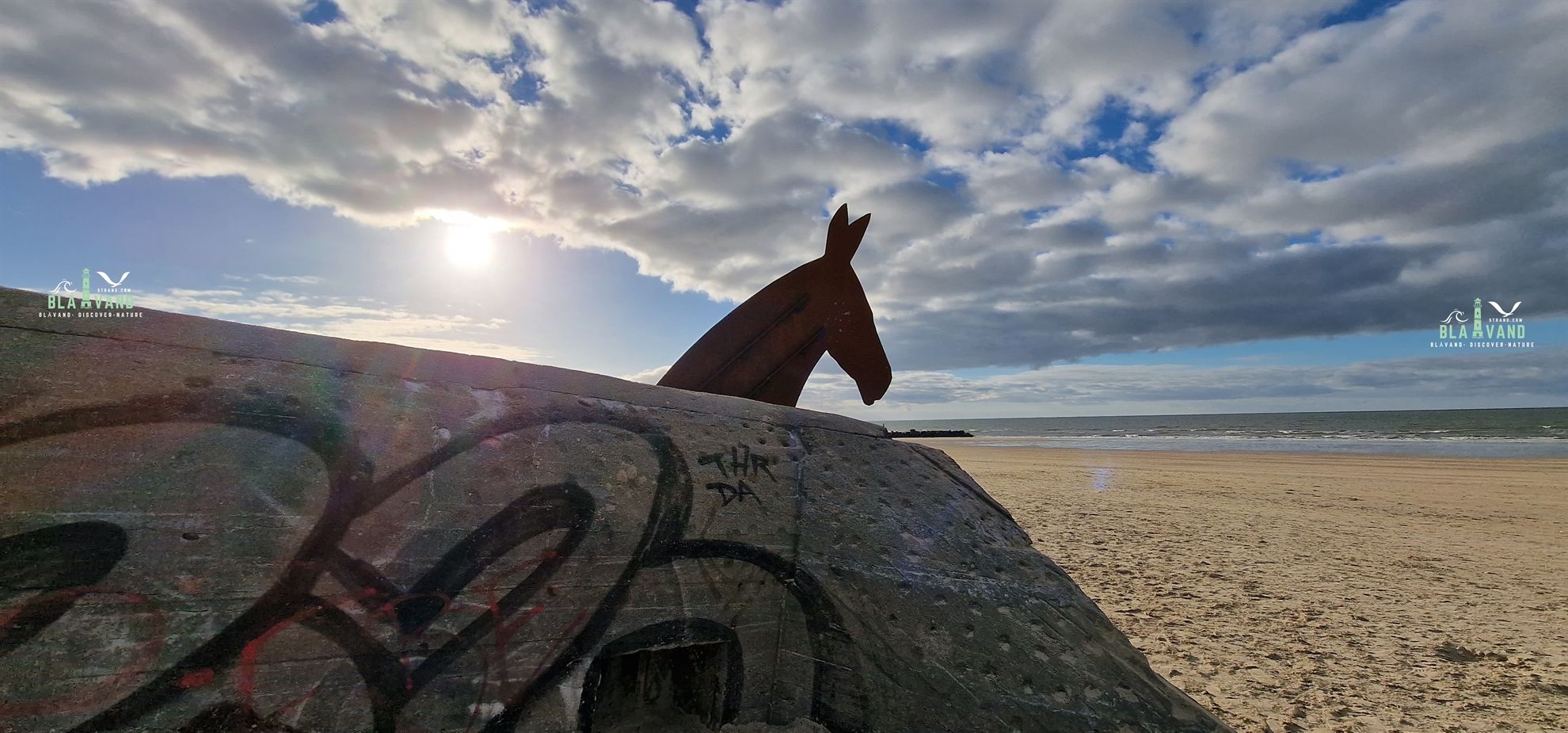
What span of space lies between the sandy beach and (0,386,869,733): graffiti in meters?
3.60

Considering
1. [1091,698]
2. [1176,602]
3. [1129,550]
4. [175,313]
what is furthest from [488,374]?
[1129,550]

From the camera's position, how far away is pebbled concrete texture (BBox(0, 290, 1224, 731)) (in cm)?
204

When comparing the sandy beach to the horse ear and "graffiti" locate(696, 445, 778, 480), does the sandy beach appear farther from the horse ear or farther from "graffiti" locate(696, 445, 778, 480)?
the horse ear

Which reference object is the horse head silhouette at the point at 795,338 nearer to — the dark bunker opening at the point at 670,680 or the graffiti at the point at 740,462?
the graffiti at the point at 740,462

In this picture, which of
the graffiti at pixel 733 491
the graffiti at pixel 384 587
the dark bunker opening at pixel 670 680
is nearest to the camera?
the graffiti at pixel 384 587

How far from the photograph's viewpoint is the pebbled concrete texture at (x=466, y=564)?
2039 millimetres

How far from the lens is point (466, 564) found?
8.45ft

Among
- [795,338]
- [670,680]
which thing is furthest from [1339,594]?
[670,680]

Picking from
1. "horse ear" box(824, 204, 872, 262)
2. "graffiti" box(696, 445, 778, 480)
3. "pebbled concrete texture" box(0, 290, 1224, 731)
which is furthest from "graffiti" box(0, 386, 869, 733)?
"horse ear" box(824, 204, 872, 262)

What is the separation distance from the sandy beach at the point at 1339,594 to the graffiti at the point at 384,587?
360 centimetres

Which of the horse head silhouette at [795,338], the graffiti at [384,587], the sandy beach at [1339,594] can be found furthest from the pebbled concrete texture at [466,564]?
the sandy beach at [1339,594]

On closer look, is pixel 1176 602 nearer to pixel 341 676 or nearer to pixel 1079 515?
pixel 1079 515

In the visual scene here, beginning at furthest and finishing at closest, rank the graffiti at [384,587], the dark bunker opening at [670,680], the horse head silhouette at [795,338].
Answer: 1. the horse head silhouette at [795,338]
2. the dark bunker opening at [670,680]
3. the graffiti at [384,587]

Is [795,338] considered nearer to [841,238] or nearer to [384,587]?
[841,238]
